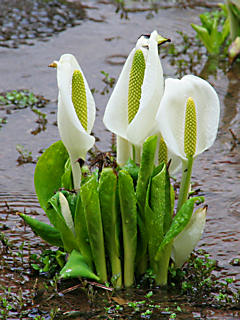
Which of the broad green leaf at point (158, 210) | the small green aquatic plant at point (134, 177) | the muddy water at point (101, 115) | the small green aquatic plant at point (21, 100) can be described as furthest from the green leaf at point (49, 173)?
the small green aquatic plant at point (21, 100)

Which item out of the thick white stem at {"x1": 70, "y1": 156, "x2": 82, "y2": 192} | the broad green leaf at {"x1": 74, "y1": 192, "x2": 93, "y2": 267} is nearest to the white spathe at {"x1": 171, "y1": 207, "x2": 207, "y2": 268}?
the broad green leaf at {"x1": 74, "y1": 192, "x2": 93, "y2": 267}

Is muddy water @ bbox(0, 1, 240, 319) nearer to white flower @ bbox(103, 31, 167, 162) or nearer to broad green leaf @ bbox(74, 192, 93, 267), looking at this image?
broad green leaf @ bbox(74, 192, 93, 267)

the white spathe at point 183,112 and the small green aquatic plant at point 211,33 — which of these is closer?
the white spathe at point 183,112

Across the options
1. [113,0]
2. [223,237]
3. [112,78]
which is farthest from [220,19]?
[223,237]

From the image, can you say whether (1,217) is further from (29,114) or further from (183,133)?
(29,114)

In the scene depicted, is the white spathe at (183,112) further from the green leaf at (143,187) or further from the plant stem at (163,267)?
the plant stem at (163,267)

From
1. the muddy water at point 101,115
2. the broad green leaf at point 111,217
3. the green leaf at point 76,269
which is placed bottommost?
the muddy water at point 101,115
